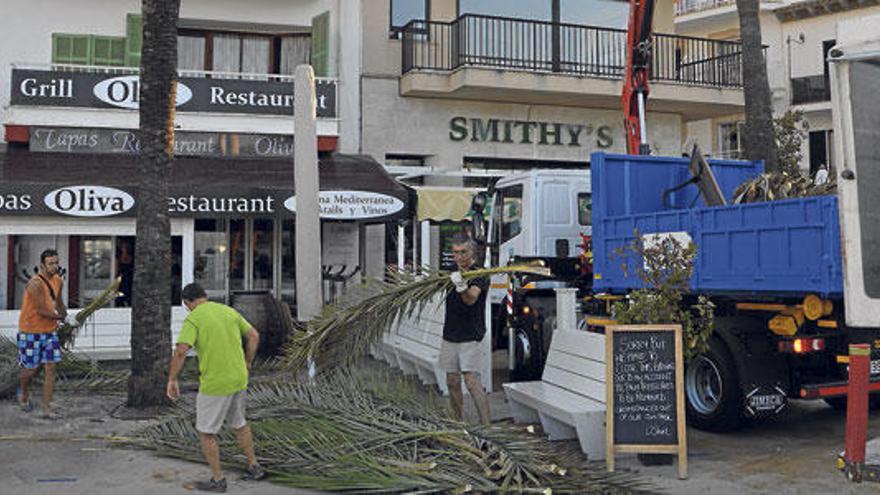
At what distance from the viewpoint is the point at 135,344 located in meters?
9.01

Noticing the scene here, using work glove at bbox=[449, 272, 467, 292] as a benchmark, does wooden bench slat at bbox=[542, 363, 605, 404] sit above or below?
below

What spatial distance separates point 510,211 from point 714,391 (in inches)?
182

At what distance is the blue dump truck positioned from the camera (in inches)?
271

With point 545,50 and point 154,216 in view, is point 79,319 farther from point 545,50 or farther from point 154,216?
point 545,50

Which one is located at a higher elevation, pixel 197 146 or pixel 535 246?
pixel 197 146

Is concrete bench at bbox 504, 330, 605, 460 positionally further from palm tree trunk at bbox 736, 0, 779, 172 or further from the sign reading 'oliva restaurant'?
palm tree trunk at bbox 736, 0, 779, 172

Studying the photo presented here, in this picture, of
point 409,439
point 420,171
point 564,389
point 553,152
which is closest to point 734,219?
point 564,389

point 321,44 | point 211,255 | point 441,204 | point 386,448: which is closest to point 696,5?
point 321,44

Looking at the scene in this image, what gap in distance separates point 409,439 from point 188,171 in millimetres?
9948

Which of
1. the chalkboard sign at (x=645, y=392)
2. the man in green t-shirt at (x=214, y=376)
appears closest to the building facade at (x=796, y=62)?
the chalkboard sign at (x=645, y=392)

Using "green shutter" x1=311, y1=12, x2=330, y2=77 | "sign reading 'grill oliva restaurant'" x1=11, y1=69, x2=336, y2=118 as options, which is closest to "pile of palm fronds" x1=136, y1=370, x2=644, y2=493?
"sign reading 'grill oliva restaurant'" x1=11, y1=69, x2=336, y2=118

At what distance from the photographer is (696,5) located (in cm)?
3003

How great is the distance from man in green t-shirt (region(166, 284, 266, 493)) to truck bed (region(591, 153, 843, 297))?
444 centimetres

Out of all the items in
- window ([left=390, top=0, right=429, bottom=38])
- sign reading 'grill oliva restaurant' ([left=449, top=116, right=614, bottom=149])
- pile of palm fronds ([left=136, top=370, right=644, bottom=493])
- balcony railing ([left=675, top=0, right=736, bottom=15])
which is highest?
balcony railing ([left=675, top=0, right=736, bottom=15])
